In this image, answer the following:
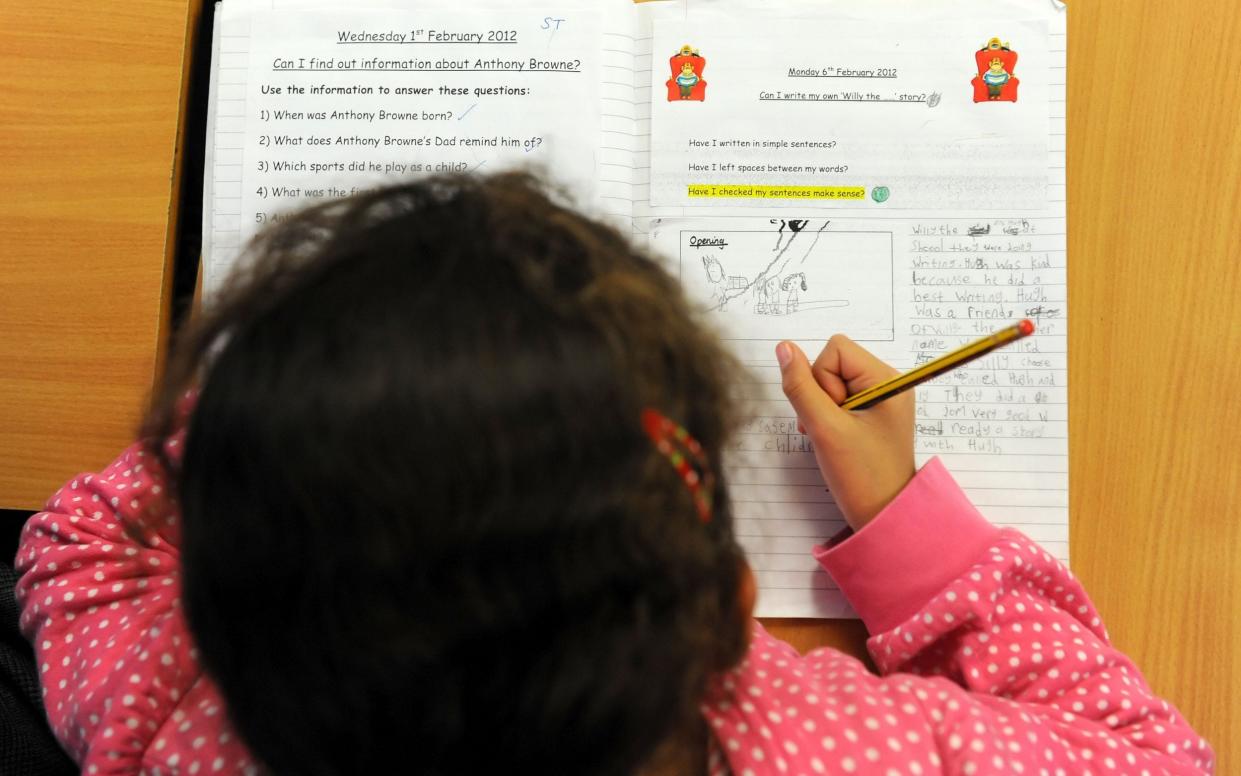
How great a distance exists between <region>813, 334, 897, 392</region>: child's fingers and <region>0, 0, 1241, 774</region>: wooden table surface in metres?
0.15

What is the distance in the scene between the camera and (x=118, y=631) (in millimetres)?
495

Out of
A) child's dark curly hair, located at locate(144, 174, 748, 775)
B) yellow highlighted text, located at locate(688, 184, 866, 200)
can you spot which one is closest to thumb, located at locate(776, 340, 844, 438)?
yellow highlighted text, located at locate(688, 184, 866, 200)

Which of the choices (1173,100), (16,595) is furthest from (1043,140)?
(16,595)

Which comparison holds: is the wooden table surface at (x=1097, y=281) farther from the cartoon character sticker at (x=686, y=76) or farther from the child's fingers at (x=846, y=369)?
the cartoon character sticker at (x=686, y=76)

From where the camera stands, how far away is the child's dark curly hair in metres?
0.30

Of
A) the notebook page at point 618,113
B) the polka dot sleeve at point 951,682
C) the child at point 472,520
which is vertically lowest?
the polka dot sleeve at point 951,682

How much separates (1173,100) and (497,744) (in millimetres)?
624

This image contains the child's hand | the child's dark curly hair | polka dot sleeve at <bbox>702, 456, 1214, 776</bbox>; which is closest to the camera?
the child's dark curly hair

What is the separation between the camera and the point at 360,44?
613mm

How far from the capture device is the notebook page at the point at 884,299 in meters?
0.58

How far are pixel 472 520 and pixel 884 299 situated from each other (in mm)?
395

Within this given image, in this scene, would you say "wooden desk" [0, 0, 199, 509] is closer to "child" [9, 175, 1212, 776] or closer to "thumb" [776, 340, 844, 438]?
"child" [9, 175, 1212, 776]

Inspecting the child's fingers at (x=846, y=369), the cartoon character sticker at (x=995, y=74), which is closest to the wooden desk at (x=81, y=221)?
the child's fingers at (x=846, y=369)

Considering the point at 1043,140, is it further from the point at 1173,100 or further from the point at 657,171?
the point at 657,171
